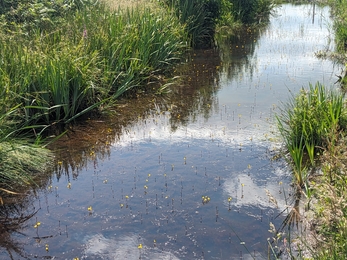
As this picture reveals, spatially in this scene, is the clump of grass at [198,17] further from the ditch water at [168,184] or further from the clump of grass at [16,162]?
the clump of grass at [16,162]

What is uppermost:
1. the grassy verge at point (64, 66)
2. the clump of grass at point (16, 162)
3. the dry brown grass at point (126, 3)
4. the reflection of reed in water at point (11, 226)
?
the dry brown grass at point (126, 3)

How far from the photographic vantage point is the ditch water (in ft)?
16.7

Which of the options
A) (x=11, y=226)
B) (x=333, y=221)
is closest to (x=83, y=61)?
(x=11, y=226)

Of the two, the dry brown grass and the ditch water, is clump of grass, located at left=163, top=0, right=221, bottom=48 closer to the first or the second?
the dry brown grass

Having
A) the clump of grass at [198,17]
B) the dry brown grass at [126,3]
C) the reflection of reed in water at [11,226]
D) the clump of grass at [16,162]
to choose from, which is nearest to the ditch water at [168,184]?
the reflection of reed in water at [11,226]

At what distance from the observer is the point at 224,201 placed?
5934 mm

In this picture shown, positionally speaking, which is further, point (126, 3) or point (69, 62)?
point (126, 3)

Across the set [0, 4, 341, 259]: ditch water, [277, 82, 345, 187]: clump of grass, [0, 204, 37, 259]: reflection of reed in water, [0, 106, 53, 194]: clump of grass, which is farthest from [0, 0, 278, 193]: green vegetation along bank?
[277, 82, 345, 187]: clump of grass

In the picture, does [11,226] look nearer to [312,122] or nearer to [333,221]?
[333,221]

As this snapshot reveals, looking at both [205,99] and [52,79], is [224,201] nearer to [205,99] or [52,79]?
[52,79]

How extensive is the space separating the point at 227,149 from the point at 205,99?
3045 millimetres

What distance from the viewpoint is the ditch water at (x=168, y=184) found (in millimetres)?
5078

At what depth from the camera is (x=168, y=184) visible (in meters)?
6.43

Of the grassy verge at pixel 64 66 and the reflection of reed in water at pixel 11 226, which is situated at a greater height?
the grassy verge at pixel 64 66
